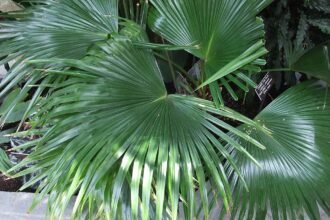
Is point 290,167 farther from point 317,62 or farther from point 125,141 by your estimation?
point 125,141

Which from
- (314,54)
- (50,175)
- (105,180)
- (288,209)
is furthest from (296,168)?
(50,175)

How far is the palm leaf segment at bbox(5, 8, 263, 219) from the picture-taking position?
0.95 metres

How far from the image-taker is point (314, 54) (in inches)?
47.6

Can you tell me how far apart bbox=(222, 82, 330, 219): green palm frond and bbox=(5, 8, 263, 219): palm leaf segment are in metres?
0.10

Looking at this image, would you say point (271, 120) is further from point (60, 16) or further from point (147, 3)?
point (60, 16)

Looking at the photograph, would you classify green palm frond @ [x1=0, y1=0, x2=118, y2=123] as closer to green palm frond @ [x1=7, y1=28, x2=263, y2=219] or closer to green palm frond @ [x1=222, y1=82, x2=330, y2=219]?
green palm frond @ [x1=7, y1=28, x2=263, y2=219]

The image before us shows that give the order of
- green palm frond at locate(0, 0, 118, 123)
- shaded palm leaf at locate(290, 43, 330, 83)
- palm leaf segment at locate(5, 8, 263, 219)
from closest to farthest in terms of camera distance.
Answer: palm leaf segment at locate(5, 8, 263, 219) → shaded palm leaf at locate(290, 43, 330, 83) → green palm frond at locate(0, 0, 118, 123)

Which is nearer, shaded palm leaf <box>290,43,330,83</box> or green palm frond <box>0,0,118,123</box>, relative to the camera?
shaded palm leaf <box>290,43,330,83</box>

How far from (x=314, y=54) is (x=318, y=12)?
14.2 inches

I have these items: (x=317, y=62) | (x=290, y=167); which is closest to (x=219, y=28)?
(x=317, y=62)

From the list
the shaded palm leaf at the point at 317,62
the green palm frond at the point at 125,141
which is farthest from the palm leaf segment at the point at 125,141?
the shaded palm leaf at the point at 317,62

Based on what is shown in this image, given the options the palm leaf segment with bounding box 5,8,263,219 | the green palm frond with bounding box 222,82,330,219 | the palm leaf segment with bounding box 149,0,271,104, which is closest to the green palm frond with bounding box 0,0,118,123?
the palm leaf segment with bounding box 5,8,263,219

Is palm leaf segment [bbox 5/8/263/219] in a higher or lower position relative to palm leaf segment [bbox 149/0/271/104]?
lower

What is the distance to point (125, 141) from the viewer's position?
976 mm
